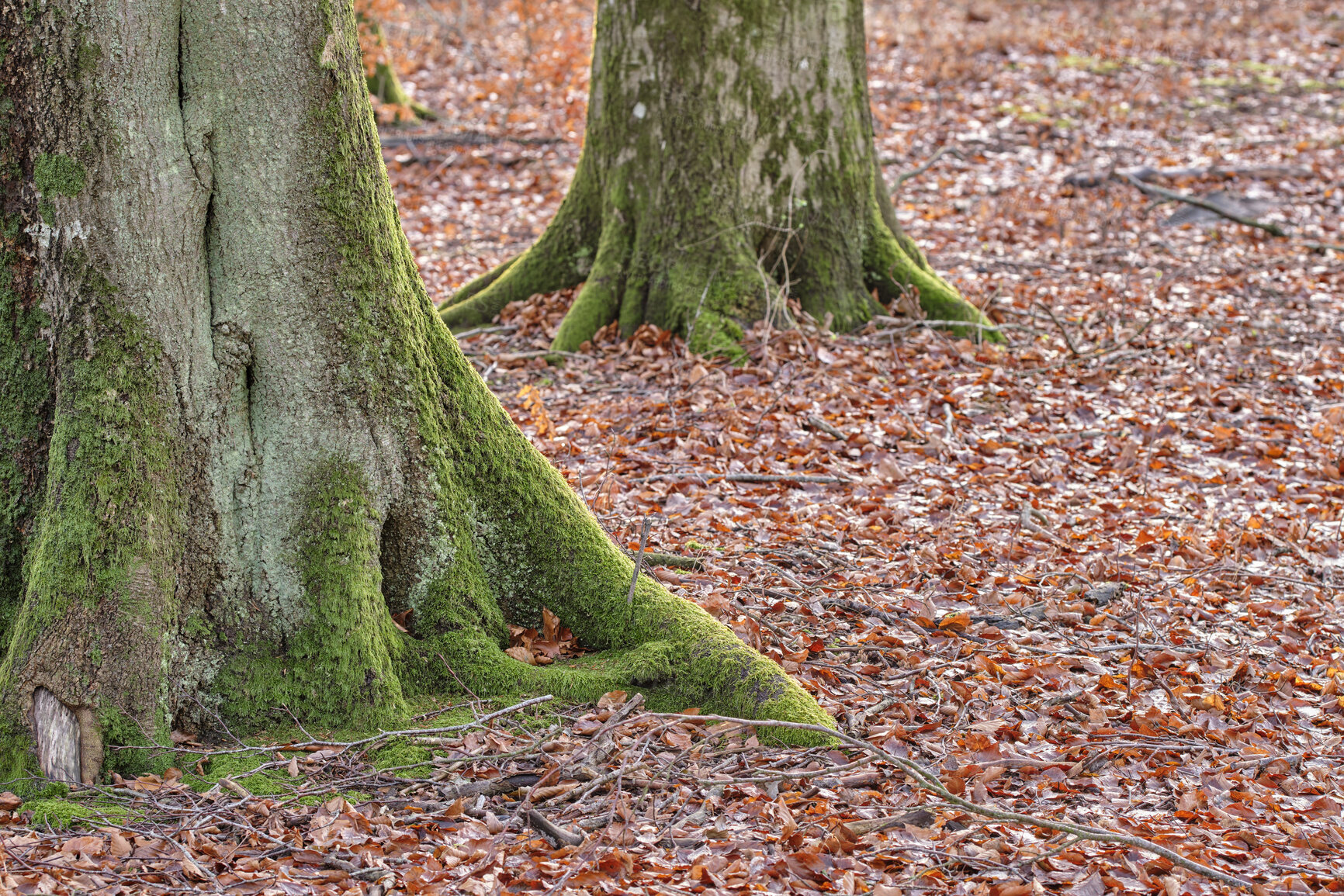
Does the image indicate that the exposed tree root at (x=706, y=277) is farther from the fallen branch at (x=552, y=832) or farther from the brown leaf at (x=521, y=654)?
the fallen branch at (x=552, y=832)

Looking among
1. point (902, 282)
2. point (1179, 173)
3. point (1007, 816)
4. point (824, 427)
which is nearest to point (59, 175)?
point (1007, 816)

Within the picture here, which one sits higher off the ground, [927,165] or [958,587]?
[927,165]

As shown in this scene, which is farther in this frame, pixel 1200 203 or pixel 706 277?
pixel 1200 203

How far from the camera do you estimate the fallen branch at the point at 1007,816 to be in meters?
2.67

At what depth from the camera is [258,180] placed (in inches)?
122

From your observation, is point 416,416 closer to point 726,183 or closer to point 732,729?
point 732,729

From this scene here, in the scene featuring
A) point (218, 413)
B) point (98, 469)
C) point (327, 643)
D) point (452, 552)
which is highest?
point (218, 413)

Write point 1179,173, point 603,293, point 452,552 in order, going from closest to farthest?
point 452,552 < point 603,293 < point 1179,173

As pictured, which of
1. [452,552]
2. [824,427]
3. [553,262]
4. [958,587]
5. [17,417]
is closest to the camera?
[17,417]

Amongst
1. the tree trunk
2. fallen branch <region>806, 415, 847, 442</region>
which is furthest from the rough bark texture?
the tree trunk

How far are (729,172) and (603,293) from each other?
48.3 inches

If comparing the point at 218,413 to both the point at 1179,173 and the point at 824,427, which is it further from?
the point at 1179,173

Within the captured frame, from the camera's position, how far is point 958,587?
4633 millimetres

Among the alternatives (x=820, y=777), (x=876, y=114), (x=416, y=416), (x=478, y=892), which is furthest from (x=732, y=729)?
(x=876, y=114)
